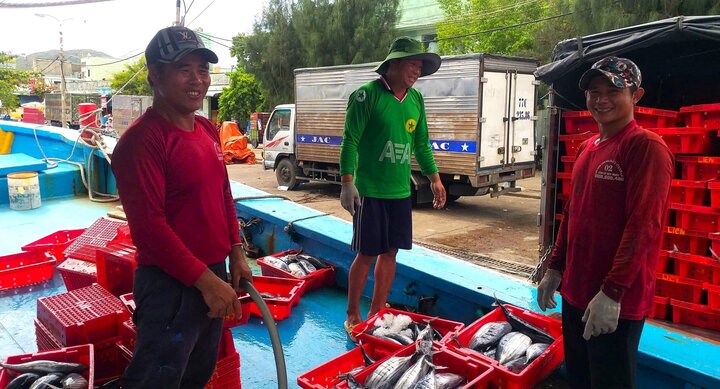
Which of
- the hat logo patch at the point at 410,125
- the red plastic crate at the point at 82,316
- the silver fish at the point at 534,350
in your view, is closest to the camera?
the red plastic crate at the point at 82,316

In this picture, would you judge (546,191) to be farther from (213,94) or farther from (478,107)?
(213,94)

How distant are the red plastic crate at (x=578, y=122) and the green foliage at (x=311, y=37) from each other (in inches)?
861

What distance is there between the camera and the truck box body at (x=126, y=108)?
1112 cm

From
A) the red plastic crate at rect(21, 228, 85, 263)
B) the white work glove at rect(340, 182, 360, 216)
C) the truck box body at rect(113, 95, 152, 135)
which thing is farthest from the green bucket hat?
the truck box body at rect(113, 95, 152, 135)

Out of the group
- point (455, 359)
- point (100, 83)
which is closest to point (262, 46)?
point (455, 359)

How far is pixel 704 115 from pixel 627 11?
1378 cm

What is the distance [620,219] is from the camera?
6.86 feet

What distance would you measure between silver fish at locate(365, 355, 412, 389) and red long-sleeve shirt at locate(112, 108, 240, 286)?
3.59 feet

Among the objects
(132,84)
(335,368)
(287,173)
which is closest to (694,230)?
(335,368)

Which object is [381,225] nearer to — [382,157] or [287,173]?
[382,157]

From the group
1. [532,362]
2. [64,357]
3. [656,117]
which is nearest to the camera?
[64,357]

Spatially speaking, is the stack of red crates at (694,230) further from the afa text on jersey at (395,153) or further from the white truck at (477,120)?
the white truck at (477,120)

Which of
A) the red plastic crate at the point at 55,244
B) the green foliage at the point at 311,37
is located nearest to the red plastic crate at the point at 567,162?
the red plastic crate at the point at 55,244

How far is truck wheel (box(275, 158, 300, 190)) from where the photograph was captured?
1563cm
